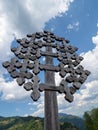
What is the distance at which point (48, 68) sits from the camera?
7281mm

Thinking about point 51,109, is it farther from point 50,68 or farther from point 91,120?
point 91,120

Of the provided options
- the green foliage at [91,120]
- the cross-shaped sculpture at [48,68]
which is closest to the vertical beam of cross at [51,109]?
the cross-shaped sculpture at [48,68]

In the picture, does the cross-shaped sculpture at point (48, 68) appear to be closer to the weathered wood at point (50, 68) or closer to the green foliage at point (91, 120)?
the weathered wood at point (50, 68)

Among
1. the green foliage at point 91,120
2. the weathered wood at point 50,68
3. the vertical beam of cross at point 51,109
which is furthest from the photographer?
the green foliage at point 91,120

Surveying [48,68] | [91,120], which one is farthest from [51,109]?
[91,120]

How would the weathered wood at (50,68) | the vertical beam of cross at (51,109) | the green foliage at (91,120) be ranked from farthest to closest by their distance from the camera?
1. the green foliage at (91,120)
2. the weathered wood at (50,68)
3. the vertical beam of cross at (51,109)

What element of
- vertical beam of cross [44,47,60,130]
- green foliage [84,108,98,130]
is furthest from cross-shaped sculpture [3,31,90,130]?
green foliage [84,108,98,130]

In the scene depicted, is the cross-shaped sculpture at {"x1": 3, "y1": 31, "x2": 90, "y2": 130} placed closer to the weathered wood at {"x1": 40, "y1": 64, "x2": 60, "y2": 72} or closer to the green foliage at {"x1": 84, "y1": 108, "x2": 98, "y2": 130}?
the weathered wood at {"x1": 40, "y1": 64, "x2": 60, "y2": 72}

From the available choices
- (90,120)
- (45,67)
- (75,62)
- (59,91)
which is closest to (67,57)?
(75,62)

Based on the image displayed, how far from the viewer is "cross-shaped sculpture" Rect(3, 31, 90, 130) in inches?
255

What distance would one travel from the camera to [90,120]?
65.1 meters

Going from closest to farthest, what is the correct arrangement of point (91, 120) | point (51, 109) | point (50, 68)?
point (51, 109) → point (50, 68) → point (91, 120)

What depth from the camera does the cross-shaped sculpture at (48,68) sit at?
6.47 m

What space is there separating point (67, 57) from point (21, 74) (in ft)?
6.66
